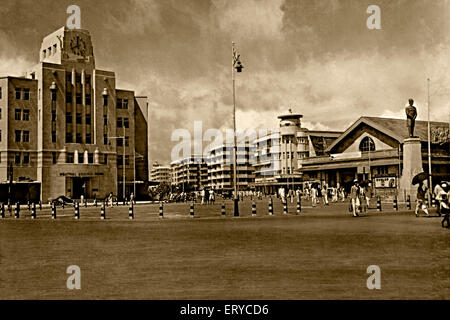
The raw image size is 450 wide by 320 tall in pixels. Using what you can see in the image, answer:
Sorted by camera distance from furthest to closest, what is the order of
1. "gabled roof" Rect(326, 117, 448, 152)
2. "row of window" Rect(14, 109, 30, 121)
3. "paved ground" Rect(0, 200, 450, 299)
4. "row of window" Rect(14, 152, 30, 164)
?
"gabled roof" Rect(326, 117, 448, 152), "row of window" Rect(14, 109, 30, 121), "row of window" Rect(14, 152, 30, 164), "paved ground" Rect(0, 200, 450, 299)

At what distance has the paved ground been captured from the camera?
738 cm

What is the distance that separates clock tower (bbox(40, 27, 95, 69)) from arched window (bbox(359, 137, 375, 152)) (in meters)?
41.6

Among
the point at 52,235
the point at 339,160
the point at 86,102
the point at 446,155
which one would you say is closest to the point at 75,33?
the point at 86,102

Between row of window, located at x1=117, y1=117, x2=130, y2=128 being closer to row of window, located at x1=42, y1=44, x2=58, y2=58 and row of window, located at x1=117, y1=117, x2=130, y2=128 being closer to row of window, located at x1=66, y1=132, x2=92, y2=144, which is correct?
row of window, located at x1=66, y1=132, x2=92, y2=144

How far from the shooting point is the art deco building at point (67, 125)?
217 feet

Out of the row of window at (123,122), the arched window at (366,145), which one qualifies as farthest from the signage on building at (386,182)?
the row of window at (123,122)

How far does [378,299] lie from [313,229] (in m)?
10.9

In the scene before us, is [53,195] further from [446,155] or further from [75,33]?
[446,155]

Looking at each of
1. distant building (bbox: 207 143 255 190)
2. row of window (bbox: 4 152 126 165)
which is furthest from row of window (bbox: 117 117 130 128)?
distant building (bbox: 207 143 255 190)

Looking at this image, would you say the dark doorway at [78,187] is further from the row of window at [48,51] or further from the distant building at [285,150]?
the distant building at [285,150]

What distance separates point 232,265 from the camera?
9734mm

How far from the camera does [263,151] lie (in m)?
125

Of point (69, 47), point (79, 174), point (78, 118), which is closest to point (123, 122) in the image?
point (78, 118)
